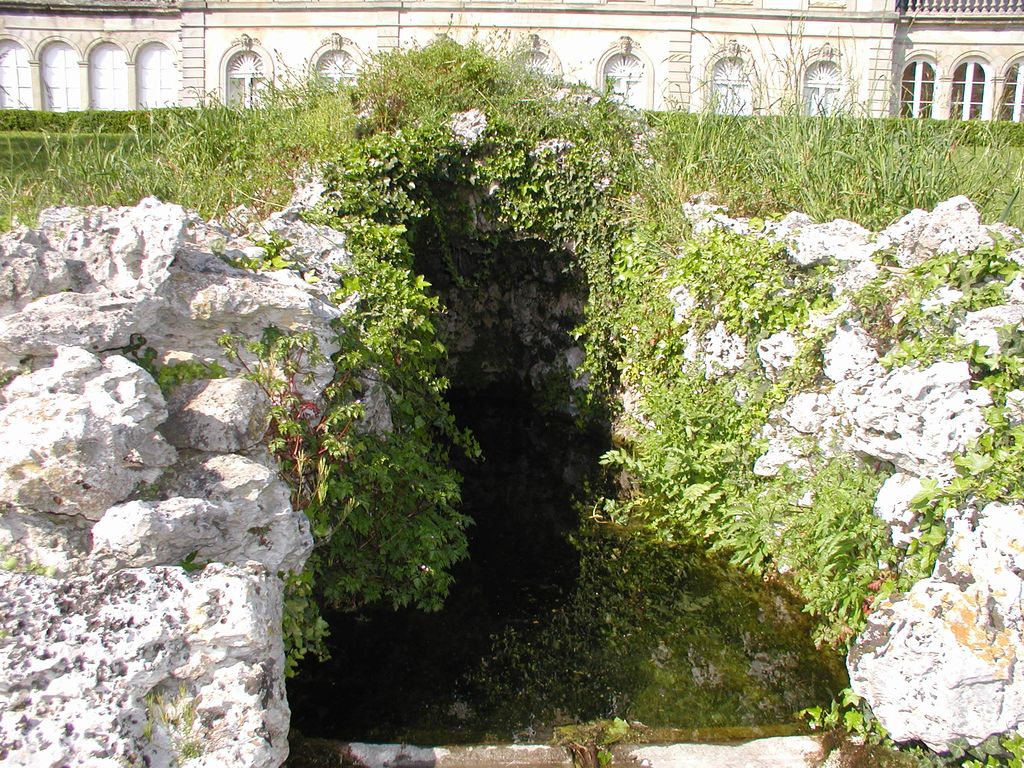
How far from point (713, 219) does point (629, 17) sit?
770 inches

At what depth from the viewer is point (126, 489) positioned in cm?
307

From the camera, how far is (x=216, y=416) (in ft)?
11.6

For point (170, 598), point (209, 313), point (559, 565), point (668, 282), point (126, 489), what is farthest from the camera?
point (668, 282)

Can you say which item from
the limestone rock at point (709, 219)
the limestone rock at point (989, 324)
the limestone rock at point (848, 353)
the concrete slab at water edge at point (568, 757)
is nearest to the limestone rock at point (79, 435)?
the concrete slab at water edge at point (568, 757)

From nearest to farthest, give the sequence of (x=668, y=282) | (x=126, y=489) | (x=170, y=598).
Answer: (x=170, y=598) → (x=126, y=489) → (x=668, y=282)

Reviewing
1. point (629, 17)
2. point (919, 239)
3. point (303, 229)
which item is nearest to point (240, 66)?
point (629, 17)

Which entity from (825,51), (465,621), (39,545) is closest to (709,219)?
(825,51)

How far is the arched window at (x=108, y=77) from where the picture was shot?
2533 cm

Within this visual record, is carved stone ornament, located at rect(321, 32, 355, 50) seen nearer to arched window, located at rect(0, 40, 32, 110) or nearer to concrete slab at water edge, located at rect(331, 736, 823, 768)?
arched window, located at rect(0, 40, 32, 110)

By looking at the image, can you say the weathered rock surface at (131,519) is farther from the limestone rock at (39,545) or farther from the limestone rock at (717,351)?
the limestone rock at (717,351)

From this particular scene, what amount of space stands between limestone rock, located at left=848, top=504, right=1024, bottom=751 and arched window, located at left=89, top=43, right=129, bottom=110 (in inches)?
1078

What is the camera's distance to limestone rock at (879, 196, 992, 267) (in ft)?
15.2

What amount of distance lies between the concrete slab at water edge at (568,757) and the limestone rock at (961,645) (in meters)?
0.48

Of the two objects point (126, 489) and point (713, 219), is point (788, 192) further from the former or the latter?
point (126, 489)
